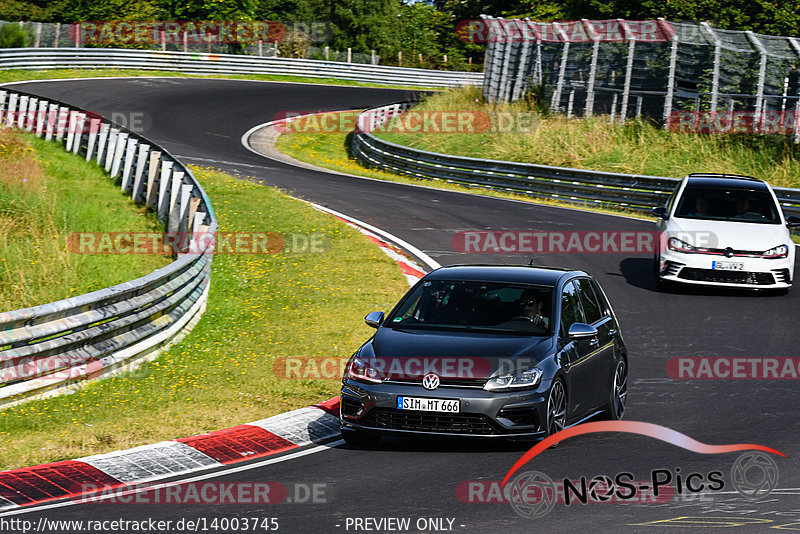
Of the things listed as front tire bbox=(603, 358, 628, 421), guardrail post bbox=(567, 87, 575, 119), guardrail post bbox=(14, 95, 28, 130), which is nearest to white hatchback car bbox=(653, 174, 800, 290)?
front tire bbox=(603, 358, 628, 421)

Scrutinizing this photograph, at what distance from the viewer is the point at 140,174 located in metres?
19.5

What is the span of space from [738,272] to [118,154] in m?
11.6

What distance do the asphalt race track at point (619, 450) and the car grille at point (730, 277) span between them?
0.30 meters

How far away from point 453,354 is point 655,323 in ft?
22.9

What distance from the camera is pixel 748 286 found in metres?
16.8

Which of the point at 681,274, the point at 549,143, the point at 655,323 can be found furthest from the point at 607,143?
the point at 655,323

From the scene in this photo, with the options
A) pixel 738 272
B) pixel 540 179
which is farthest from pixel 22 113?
pixel 738 272

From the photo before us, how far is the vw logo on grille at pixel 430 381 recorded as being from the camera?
8.66m

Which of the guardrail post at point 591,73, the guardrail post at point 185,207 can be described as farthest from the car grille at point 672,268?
the guardrail post at point 591,73

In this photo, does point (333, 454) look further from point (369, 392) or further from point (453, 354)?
point (453, 354)

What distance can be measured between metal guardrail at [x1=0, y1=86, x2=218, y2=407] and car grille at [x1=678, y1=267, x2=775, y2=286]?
7355 millimetres

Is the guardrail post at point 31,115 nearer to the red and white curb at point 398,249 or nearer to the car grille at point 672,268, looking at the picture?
the red and white curb at point 398,249

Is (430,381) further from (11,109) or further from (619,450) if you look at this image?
(11,109)

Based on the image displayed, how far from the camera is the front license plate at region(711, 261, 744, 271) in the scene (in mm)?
16719
